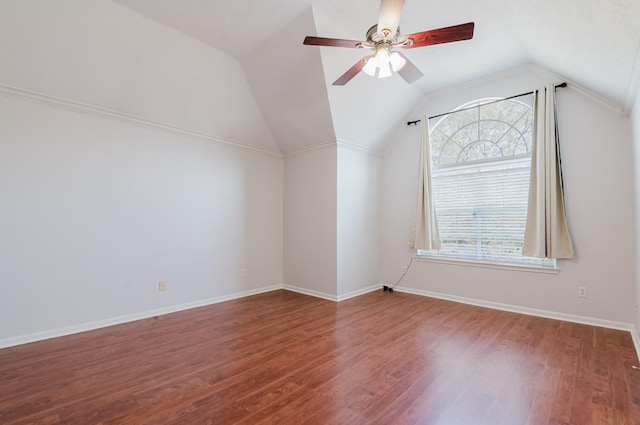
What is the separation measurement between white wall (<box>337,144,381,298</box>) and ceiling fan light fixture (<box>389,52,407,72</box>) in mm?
2124

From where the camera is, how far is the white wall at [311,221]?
459 cm

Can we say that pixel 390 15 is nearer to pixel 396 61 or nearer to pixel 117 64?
pixel 396 61

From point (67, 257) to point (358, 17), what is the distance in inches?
155

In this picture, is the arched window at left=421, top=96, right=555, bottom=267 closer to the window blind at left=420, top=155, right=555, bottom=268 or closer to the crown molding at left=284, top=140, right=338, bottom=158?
the window blind at left=420, top=155, right=555, bottom=268

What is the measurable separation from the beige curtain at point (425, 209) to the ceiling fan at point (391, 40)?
2.17 meters

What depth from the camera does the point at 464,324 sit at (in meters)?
3.44

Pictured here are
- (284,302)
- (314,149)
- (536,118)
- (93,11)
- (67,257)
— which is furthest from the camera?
(314,149)

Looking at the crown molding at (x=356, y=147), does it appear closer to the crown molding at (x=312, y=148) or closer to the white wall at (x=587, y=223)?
the crown molding at (x=312, y=148)

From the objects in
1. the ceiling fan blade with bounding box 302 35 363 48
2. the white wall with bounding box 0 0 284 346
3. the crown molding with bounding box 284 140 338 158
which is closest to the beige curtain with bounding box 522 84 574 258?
the crown molding with bounding box 284 140 338 158

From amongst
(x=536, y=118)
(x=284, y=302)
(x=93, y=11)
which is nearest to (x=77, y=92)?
(x=93, y=11)

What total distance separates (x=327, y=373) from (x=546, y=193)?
3342 mm

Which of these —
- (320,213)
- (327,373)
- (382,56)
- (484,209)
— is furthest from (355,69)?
(484,209)

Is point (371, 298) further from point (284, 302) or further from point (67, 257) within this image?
point (67, 257)

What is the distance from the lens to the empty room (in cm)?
215
